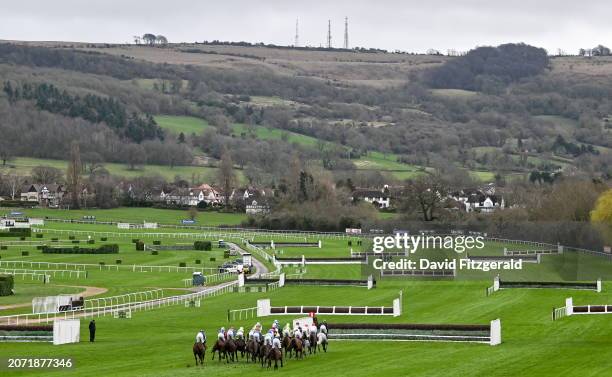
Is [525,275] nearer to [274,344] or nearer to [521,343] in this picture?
[521,343]

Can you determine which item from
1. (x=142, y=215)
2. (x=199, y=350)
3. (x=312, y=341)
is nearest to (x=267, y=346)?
(x=199, y=350)

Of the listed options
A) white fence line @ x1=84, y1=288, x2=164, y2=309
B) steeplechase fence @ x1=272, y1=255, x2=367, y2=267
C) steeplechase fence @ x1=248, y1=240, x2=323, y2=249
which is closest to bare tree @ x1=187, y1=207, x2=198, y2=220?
steeplechase fence @ x1=248, y1=240, x2=323, y2=249

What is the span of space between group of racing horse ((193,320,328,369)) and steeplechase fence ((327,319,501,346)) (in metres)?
4.21

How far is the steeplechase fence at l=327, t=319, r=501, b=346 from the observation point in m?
47.1

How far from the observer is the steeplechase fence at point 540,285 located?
71250mm

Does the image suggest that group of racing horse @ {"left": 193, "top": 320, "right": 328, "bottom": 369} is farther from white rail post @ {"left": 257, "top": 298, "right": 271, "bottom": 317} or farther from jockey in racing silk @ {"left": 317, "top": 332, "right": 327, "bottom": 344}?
white rail post @ {"left": 257, "top": 298, "right": 271, "bottom": 317}

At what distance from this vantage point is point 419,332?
48.4m

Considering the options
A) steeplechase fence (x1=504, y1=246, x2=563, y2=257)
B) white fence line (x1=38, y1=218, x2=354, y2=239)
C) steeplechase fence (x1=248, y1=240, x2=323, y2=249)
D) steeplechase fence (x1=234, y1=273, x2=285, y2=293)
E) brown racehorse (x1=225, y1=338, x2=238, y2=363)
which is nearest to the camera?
brown racehorse (x1=225, y1=338, x2=238, y2=363)

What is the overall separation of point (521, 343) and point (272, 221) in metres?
116

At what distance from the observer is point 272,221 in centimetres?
16212

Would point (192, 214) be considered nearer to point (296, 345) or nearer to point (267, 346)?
point (296, 345)

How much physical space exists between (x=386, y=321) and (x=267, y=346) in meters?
14.4

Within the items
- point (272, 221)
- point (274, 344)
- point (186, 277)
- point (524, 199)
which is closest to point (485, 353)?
point (274, 344)

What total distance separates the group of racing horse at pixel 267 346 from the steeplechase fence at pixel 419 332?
13.8 ft
